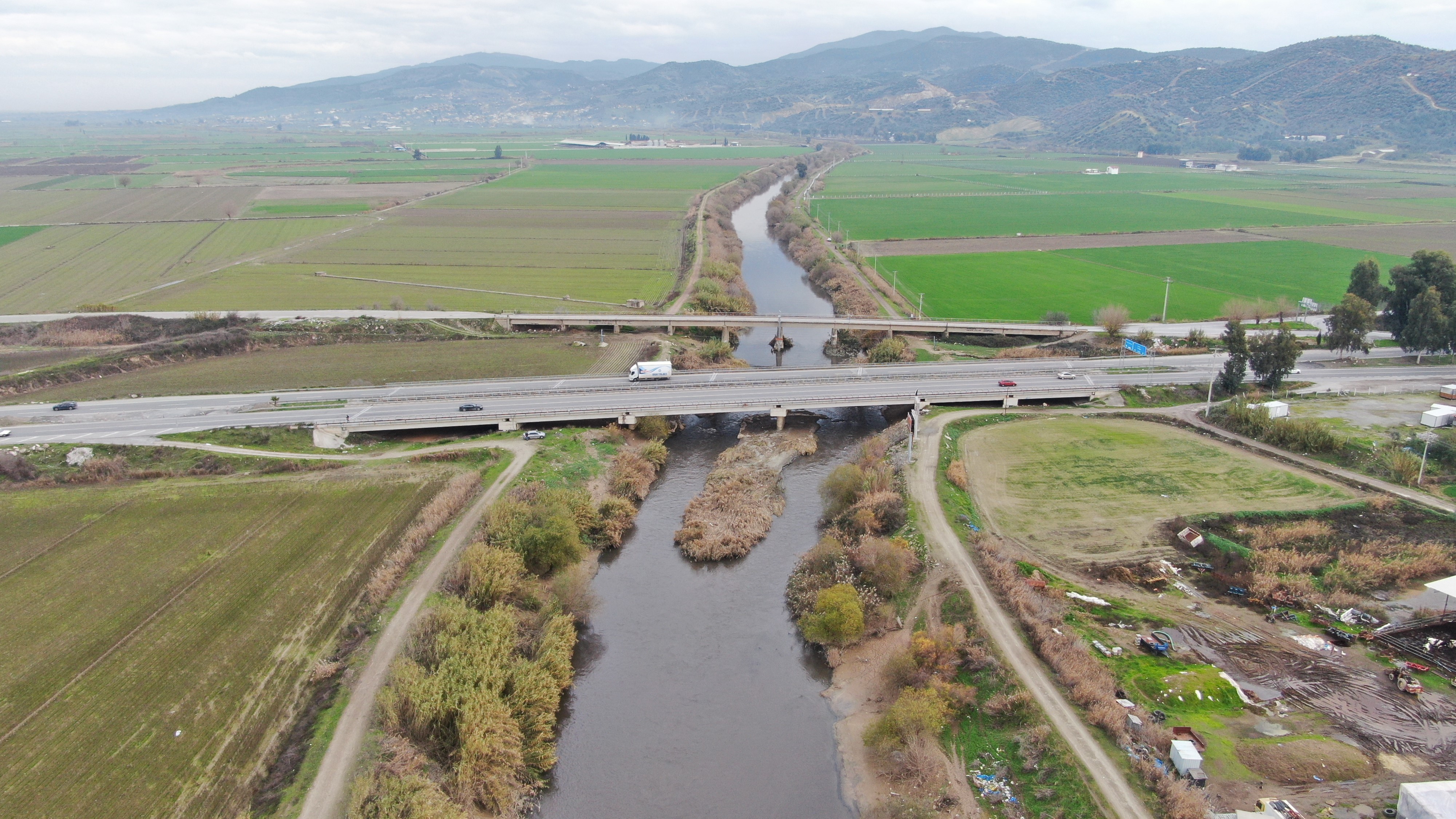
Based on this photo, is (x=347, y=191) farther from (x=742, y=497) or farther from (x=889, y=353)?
(x=742, y=497)

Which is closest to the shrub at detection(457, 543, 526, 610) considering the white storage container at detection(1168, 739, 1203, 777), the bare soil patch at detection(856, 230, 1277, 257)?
the white storage container at detection(1168, 739, 1203, 777)

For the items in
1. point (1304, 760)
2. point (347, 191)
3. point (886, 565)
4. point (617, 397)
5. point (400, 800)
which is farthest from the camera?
point (347, 191)

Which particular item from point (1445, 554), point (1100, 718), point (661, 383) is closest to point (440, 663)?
point (1100, 718)

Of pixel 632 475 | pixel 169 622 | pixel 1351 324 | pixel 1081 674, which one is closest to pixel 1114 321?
pixel 1351 324

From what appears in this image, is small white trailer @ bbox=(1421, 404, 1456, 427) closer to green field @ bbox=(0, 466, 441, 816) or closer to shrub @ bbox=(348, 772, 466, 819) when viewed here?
shrub @ bbox=(348, 772, 466, 819)

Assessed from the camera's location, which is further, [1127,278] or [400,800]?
[1127,278]
